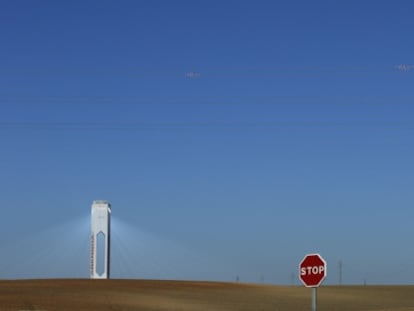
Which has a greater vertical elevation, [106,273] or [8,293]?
[106,273]

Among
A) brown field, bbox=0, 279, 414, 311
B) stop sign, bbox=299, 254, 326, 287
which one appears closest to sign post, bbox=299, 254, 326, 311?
stop sign, bbox=299, 254, 326, 287

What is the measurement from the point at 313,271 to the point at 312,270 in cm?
6

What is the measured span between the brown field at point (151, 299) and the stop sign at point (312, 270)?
29.0 meters

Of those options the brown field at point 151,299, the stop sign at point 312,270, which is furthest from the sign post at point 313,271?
the brown field at point 151,299

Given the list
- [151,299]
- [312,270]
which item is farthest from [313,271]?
[151,299]

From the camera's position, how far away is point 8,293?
65.0 meters

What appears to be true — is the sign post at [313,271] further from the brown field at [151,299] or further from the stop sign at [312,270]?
the brown field at [151,299]

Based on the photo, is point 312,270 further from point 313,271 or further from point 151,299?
point 151,299

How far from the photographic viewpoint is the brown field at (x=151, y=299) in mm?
56062

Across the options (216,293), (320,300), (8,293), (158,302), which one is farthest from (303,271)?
(216,293)

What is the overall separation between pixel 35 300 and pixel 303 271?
130 ft

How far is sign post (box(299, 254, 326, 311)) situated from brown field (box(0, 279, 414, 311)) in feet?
95.1

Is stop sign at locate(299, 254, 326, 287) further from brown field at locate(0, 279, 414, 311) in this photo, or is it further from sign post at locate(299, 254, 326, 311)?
brown field at locate(0, 279, 414, 311)

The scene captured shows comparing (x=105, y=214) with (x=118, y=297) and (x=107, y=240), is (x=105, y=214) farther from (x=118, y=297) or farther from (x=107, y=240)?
(x=118, y=297)
